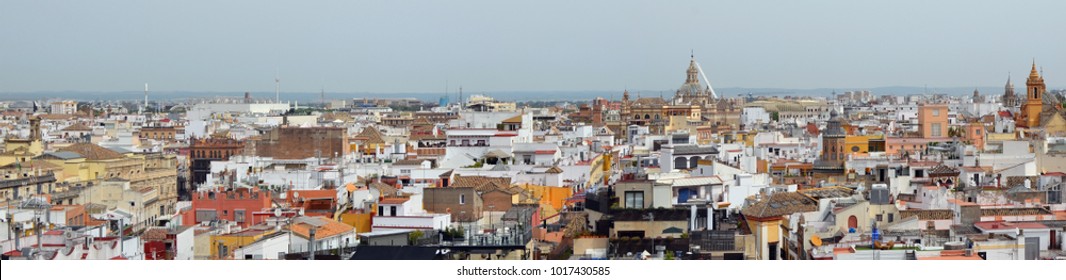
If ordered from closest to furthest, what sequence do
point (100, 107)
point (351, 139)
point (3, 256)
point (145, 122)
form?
point (3, 256), point (351, 139), point (145, 122), point (100, 107)

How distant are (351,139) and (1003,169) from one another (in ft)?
33.2

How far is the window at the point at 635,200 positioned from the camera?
8.45 m

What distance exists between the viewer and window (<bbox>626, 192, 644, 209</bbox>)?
8453mm

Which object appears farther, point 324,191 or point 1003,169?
point 1003,169

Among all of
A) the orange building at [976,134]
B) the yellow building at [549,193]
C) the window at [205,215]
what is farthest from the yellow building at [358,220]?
the orange building at [976,134]

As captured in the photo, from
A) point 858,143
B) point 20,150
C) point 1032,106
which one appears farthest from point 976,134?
point 20,150

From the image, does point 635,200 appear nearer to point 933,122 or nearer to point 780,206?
point 780,206

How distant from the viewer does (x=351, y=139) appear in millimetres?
20781

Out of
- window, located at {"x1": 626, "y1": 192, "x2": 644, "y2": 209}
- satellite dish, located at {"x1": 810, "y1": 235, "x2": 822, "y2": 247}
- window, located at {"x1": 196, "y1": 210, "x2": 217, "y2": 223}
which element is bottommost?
window, located at {"x1": 196, "y1": 210, "x2": 217, "y2": 223}

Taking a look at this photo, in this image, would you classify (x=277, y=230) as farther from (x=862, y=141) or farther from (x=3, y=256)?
(x=862, y=141)

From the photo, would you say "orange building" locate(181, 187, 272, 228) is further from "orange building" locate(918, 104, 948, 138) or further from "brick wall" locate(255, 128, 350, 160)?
"orange building" locate(918, 104, 948, 138)

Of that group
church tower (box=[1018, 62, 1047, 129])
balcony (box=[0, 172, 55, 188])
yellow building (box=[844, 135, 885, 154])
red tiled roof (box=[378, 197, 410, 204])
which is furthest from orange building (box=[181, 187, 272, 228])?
church tower (box=[1018, 62, 1047, 129])
